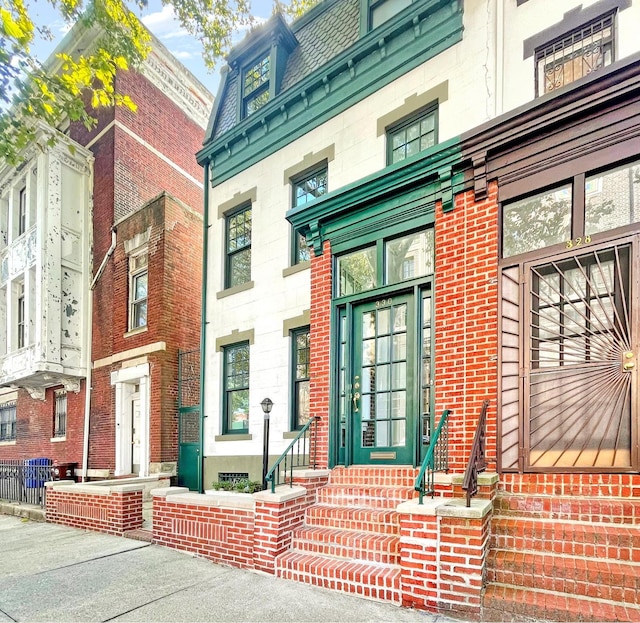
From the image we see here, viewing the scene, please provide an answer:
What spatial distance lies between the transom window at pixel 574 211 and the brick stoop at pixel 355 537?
9.95 ft

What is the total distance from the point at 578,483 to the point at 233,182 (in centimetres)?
797

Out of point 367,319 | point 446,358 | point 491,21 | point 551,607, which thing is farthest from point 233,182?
point 551,607

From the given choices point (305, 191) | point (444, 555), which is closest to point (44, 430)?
point (305, 191)

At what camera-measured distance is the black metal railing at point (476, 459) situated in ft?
12.9

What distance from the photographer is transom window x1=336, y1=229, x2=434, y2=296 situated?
6.05 m

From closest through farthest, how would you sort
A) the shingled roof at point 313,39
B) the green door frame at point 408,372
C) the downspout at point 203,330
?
the green door frame at point 408,372
the shingled roof at point 313,39
the downspout at point 203,330

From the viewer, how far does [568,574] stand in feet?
11.9

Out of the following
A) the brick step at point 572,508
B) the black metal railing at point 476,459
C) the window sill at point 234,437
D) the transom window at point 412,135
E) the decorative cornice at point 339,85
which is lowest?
the window sill at point 234,437

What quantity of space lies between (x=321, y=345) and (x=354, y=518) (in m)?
2.44

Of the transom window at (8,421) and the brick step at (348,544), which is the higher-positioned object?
the brick step at (348,544)

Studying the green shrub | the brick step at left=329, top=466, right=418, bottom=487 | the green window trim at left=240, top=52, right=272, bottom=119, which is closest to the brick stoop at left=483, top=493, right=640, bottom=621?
the brick step at left=329, top=466, right=418, bottom=487

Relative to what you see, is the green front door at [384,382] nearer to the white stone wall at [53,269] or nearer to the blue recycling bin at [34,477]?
the blue recycling bin at [34,477]

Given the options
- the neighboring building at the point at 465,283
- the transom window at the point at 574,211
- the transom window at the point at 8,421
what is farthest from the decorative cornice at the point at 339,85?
the transom window at the point at 8,421

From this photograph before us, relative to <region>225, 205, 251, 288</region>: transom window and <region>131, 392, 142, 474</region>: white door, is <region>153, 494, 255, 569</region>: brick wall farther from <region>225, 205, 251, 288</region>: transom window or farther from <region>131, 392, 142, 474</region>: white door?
<region>131, 392, 142, 474</region>: white door
